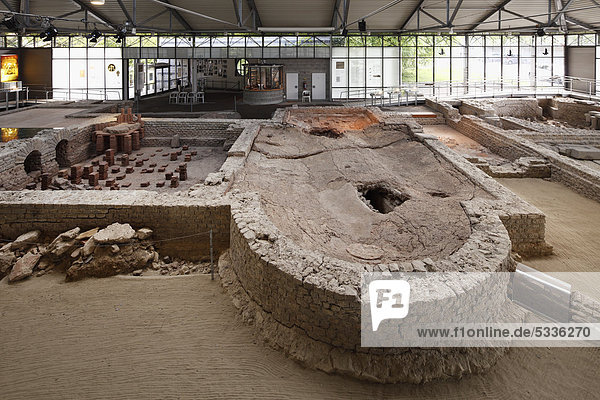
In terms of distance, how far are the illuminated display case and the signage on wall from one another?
13.9m

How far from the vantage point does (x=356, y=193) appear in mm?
9438

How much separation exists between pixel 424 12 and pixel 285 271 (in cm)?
2141

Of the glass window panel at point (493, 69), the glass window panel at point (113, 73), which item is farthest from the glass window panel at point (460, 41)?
the glass window panel at point (113, 73)

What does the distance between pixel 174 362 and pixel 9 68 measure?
92.0 ft

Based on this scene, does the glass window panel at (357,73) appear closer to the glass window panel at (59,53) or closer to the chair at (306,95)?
the chair at (306,95)

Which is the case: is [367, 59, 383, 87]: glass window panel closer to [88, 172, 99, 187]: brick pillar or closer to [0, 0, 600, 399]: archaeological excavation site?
[0, 0, 600, 399]: archaeological excavation site

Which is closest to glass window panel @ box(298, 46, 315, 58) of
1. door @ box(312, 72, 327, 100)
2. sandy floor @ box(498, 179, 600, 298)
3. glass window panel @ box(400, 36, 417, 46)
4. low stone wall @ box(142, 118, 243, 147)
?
door @ box(312, 72, 327, 100)

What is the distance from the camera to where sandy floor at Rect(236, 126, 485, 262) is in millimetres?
7105

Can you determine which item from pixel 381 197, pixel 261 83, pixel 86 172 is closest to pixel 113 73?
pixel 261 83

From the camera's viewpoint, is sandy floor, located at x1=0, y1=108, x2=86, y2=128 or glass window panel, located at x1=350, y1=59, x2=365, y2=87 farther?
glass window panel, located at x1=350, y1=59, x2=365, y2=87

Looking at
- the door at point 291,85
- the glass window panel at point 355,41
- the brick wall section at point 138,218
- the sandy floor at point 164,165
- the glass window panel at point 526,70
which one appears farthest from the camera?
the glass window panel at point 526,70

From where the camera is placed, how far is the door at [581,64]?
26781 mm

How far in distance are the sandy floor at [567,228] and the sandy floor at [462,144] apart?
9.47ft

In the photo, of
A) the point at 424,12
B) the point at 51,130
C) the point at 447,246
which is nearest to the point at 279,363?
the point at 447,246
